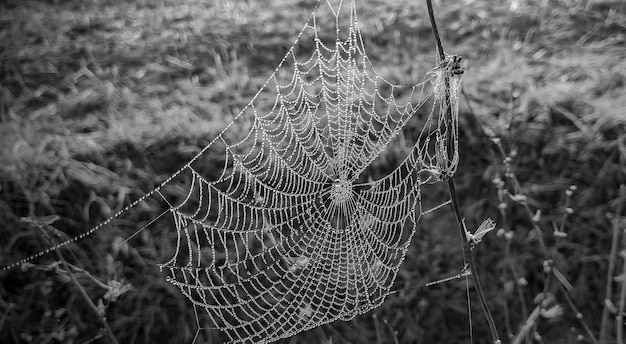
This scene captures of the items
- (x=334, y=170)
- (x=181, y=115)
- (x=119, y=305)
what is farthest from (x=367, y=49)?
(x=119, y=305)

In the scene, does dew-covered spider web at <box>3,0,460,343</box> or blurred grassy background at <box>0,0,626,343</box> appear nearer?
dew-covered spider web at <box>3,0,460,343</box>

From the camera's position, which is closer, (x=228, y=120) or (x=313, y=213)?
(x=313, y=213)

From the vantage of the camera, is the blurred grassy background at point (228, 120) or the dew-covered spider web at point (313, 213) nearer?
the dew-covered spider web at point (313, 213)

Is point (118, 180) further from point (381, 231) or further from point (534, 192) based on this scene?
point (534, 192)

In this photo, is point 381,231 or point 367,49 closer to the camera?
point 381,231

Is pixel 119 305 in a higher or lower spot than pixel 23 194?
lower

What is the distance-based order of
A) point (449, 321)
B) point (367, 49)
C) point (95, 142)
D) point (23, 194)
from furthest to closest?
1. point (367, 49)
2. point (95, 142)
3. point (23, 194)
4. point (449, 321)

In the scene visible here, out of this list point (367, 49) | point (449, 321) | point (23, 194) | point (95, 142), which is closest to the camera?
point (449, 321)

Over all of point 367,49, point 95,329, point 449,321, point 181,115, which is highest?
point 367,49
